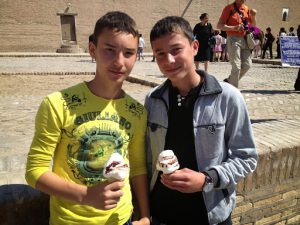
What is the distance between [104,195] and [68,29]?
3006cm

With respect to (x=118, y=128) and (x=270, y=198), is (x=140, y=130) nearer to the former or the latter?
(x=118, y=128)

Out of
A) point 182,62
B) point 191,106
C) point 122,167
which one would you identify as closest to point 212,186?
point 191,106

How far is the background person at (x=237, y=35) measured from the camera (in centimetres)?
625

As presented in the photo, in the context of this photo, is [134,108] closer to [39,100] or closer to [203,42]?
[39,100]

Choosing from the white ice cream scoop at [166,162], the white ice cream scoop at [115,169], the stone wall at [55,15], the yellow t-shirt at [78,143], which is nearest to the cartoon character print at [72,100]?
the yellow t-shirt at [78,143]

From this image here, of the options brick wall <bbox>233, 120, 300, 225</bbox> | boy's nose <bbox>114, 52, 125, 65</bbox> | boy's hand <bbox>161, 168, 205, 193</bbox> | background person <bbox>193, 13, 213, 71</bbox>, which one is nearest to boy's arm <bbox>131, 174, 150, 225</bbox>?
boy's hand <bbox>161, 168, 205, 193</bbox>

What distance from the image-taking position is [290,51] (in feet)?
32.1

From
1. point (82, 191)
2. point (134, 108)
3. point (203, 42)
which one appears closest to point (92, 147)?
point (82, 191)

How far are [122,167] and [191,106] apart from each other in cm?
67

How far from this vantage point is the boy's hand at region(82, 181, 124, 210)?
1.45m

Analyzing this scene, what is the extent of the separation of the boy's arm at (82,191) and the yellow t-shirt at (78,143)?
6 cm

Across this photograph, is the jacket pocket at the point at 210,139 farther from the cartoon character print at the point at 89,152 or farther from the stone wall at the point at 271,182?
the stone wall at the point at 271,182

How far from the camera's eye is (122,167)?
1428 millimetres

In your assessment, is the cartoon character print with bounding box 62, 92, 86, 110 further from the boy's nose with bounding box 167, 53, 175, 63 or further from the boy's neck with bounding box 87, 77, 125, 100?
the boy's nose with bounding box 167, 53, 175, 63
